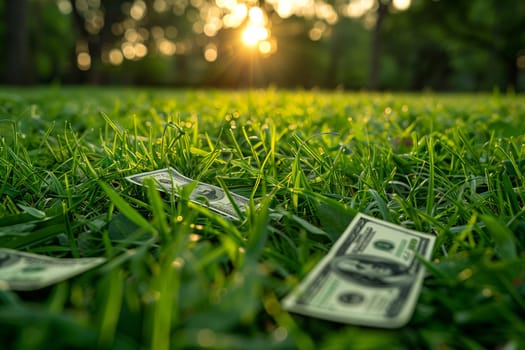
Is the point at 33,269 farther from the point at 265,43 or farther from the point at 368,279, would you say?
the point at 265,43

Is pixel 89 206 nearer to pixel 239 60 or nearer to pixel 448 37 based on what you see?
pixel 448 37

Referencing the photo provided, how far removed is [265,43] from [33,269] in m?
24.6

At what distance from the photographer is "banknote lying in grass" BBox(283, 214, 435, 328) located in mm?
671

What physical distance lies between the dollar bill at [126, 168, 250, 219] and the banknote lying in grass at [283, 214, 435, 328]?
0.89 ft

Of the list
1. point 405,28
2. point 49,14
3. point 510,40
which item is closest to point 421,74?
point 510,40

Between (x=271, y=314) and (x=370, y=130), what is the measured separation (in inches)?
62.4

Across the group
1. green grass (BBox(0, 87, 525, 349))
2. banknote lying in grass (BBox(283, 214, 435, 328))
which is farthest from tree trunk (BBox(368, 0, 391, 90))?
banknote lying in grass (BBox(283, 214, 435, 328))

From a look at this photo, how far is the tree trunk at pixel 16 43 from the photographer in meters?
12.0

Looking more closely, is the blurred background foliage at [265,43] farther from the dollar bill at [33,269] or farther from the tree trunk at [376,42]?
the dollar bill at [33,269]

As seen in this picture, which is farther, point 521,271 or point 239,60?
point 239,60

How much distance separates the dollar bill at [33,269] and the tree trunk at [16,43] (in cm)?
1267

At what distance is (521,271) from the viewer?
79cm

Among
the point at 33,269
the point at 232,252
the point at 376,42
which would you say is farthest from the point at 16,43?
the point at 376,42

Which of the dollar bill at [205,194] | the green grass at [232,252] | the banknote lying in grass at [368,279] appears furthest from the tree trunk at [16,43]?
the banknote lying in grass at [368,279]
